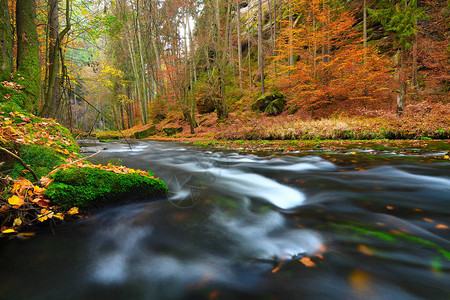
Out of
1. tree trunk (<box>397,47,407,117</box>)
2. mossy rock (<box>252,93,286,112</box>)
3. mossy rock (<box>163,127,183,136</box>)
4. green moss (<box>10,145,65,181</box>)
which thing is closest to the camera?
green moss (<box>10,145,65,181</box>)

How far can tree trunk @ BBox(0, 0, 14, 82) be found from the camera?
316 cm

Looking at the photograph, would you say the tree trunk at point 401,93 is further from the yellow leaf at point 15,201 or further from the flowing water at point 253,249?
the yellow leaf at point 15,201

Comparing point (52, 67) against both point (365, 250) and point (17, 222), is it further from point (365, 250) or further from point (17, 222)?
point (365, 250)

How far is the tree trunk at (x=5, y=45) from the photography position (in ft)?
10.4

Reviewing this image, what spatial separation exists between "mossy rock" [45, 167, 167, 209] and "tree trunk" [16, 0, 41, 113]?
103 inches

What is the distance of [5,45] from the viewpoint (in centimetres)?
323

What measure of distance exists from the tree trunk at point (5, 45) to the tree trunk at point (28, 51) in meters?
0.35

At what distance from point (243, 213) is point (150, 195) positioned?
1.35 meters

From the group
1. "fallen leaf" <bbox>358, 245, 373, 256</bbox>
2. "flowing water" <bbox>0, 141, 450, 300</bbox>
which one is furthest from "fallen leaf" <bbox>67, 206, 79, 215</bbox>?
"fallen leaf" <bbox>358, 245, 373, 256</bbox>

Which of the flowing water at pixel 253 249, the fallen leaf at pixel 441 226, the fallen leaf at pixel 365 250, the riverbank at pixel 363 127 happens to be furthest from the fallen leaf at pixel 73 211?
the riverbank at pixel 363 127

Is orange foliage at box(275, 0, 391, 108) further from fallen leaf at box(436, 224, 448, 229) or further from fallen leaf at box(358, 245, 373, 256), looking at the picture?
fallen leaf at box(358, 245, 373, 256)

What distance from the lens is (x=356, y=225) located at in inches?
78.5

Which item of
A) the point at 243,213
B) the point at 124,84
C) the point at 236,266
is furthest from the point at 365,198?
the point at 124,84

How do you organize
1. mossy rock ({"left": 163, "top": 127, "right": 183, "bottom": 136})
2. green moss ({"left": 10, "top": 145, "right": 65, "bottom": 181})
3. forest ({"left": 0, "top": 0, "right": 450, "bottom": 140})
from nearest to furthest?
green moss ({"left": 10, "top": 145, "right": 65, "bottom": 181}), forest ({"left": 0, "top": 0, "right": 450, "bottom": 140}), mossy rock ({"left": 163, "top": 127, "right": 183, "bottom": 136})
